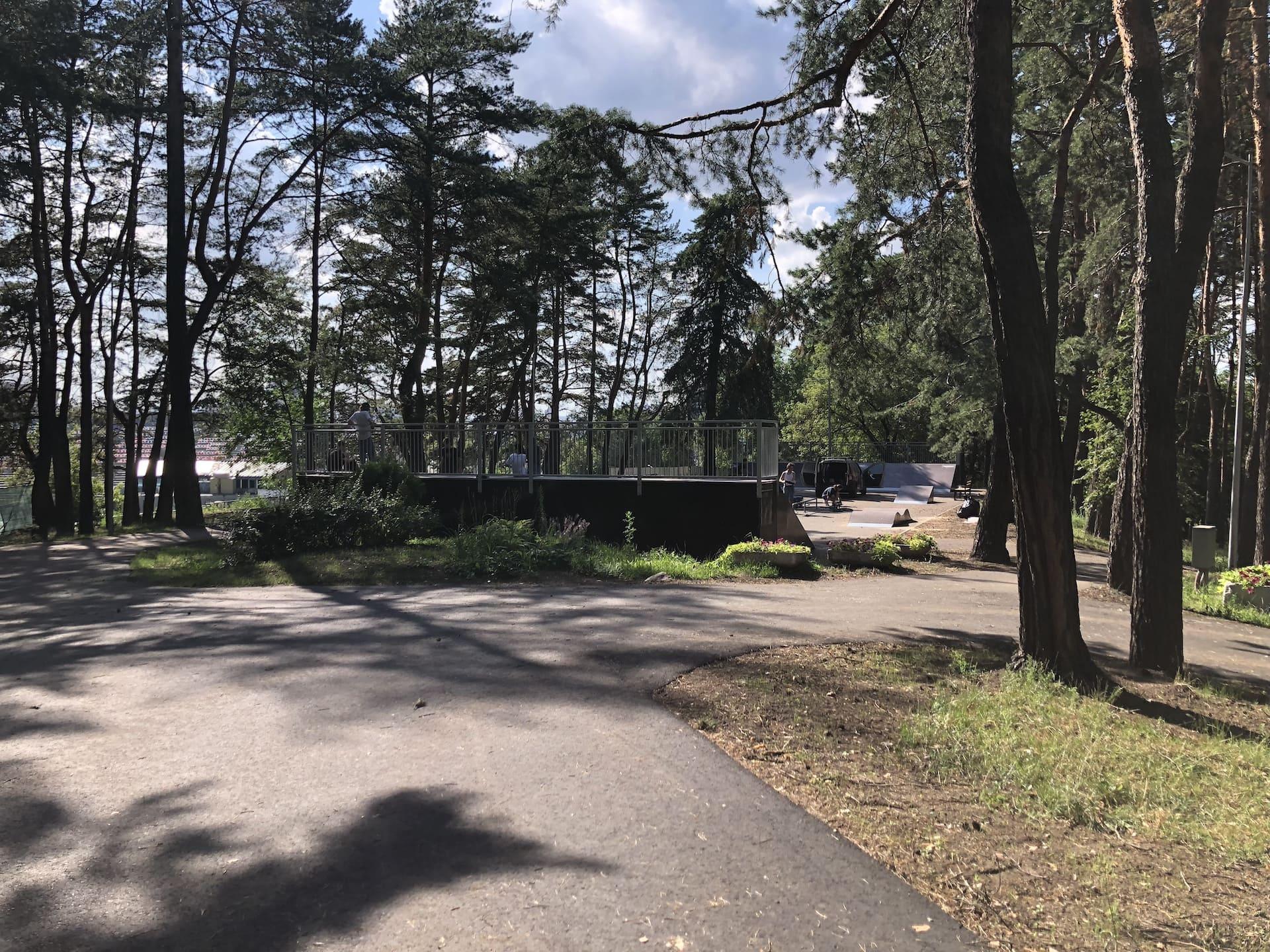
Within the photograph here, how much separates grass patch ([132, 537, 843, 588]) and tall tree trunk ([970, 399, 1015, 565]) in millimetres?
5006

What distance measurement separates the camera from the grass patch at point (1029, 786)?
313 cm

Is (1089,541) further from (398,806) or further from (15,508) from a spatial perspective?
(15,508)

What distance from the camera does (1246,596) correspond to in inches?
486

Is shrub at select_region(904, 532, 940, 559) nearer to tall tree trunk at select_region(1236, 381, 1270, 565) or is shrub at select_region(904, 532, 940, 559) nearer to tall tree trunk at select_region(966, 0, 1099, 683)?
tall tree trunk at select_region(1236, 381, 1270, 565)

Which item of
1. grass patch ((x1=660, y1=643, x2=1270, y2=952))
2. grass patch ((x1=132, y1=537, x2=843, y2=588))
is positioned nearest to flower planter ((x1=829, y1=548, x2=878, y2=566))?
grass patch ((x1=132, y1=537, x2=843, y2=588))

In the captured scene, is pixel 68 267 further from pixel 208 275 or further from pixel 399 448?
pixel 399 448

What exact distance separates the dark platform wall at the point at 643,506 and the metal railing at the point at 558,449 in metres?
0.29

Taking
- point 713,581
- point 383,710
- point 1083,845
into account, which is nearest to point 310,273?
point 713,581

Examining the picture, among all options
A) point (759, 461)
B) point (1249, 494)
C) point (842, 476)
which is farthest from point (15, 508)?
point (1249, 494)

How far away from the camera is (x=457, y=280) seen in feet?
102

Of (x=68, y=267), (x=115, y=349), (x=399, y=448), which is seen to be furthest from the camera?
(x=115, y=349)

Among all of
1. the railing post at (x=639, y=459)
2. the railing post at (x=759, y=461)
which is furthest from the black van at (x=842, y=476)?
the railing post at (x=759, y=461)

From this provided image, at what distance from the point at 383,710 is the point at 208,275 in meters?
20.8

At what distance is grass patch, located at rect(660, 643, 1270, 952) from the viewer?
3135 mm
